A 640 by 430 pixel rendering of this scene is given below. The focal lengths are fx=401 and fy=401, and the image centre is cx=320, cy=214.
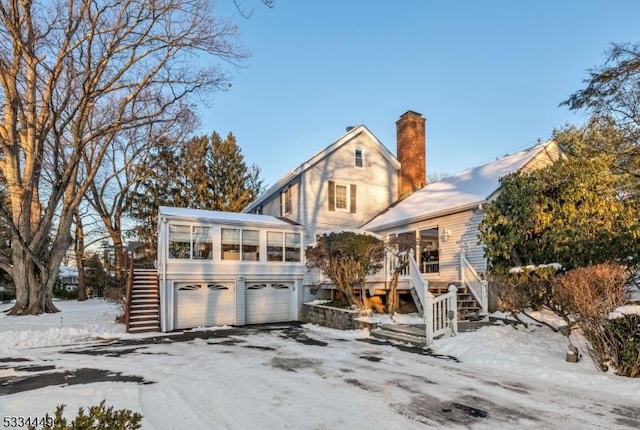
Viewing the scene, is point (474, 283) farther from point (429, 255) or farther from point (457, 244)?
point (429, 255)

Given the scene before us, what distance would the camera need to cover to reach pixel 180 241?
1502 centimetres

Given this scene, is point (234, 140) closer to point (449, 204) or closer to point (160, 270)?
point (160, 270)

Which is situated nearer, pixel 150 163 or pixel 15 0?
pixel 15 0

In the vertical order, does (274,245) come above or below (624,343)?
above

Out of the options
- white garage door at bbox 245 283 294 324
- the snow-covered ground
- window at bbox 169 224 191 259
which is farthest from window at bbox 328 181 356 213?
the snow-covered ground

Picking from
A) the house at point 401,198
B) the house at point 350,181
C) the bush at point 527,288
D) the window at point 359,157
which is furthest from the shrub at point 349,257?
the window at point 359,157

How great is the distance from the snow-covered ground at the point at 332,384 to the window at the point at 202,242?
5.20 meters

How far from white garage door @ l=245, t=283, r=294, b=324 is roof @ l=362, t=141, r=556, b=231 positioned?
461 cm

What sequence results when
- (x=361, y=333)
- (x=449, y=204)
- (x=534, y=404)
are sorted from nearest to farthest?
(x=534, y=404) → (x=361, y=333) → (x=449, y=204)

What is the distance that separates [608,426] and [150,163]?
29561 mm

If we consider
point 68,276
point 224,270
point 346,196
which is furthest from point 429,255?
point 68,276

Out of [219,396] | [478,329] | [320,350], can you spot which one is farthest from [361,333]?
[219,396]

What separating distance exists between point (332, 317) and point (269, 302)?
13.6 ft

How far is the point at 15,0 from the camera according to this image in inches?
553
